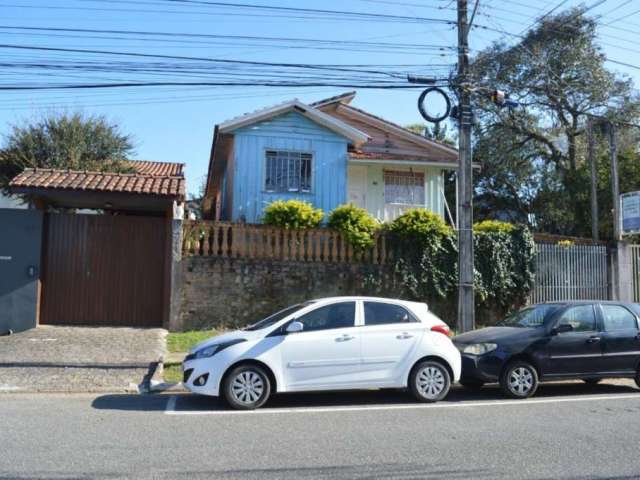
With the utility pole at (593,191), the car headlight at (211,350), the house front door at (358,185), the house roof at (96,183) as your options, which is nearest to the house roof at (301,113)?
the house front door at (358,185)

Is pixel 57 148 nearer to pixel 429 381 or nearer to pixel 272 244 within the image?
pixel 272 244

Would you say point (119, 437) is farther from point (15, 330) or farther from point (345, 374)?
point (15, 330)

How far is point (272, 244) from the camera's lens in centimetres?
1442

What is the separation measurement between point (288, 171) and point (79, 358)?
9.00m

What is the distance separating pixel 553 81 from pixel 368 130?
1218 cm

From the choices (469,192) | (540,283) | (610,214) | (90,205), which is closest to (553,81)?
(610,214)

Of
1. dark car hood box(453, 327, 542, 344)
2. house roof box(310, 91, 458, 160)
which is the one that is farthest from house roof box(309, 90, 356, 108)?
dark car hood box(453, 327, 542, 344)

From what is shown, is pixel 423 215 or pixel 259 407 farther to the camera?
pixel 423 215

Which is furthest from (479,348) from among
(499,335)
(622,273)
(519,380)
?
(622,273)

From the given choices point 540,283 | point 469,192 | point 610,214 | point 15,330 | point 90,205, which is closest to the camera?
point 469,192

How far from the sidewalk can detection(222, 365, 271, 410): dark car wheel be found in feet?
6.96

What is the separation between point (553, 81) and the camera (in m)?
27.6

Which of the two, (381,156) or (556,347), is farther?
(381,156)

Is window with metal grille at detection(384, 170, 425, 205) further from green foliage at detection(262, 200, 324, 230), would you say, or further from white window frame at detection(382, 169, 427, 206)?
green foliage at detection(262, 200, 324, 230)
